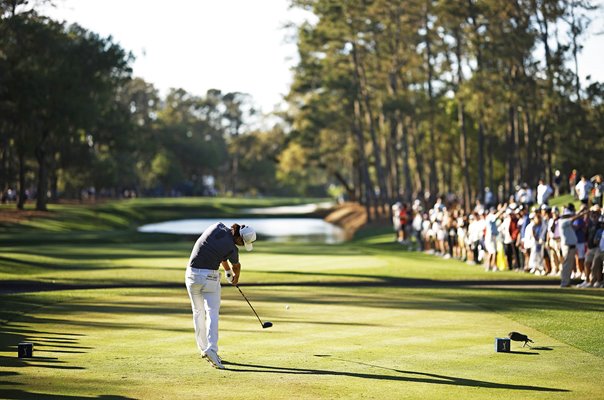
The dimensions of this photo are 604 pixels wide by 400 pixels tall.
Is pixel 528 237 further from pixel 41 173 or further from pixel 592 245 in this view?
pixel 41 173

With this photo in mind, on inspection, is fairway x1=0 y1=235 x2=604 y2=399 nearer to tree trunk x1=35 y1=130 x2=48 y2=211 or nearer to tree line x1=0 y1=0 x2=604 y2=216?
tree line x1=0 y1=0 x2=604 y2=216

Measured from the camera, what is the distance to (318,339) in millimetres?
19891

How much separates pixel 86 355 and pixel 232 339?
3.26 metres

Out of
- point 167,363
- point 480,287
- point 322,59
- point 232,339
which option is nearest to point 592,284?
point 480,287

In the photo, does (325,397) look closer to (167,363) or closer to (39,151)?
(167,363)

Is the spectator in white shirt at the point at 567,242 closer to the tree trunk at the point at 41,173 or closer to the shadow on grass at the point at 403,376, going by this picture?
the shadow on grass at the point at 403,376

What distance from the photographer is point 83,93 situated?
8406cm

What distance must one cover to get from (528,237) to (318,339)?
1807cm

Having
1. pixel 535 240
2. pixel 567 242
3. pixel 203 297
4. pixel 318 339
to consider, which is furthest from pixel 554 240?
pixel 203 297

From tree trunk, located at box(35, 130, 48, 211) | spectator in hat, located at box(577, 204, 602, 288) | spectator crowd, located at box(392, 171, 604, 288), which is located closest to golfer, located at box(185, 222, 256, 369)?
spectator crowd, located at box(392, 171, 604, 288)

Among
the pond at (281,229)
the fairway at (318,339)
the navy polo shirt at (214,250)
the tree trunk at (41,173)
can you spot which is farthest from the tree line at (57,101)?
the navy polo shirt at (214,250)

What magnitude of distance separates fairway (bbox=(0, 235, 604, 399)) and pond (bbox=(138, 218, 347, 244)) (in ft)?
143

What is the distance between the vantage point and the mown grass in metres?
14.8

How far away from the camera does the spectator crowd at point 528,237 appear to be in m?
31.5
